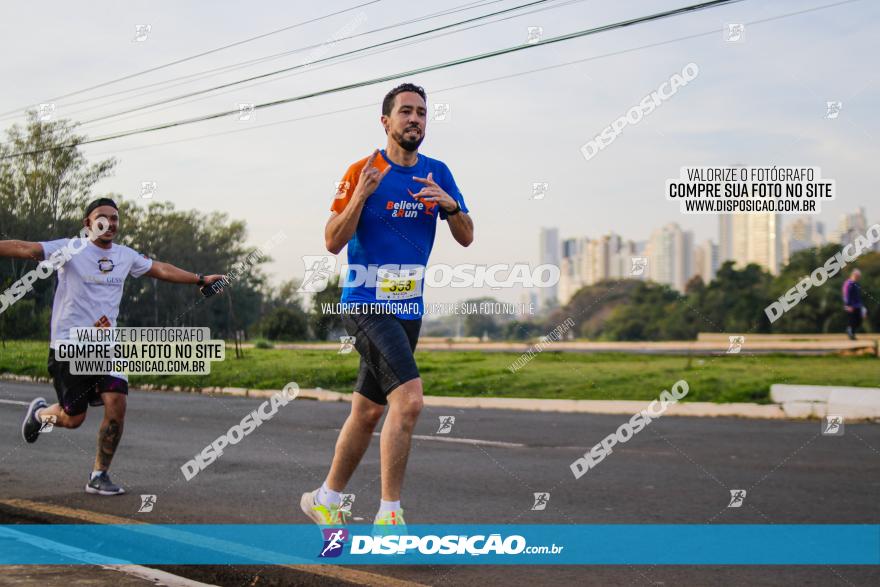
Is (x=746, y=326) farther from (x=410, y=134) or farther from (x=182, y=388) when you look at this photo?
(x=410, y=134)

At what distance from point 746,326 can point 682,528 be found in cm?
3185

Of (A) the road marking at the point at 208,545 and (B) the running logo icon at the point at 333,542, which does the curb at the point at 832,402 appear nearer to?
(B) the running logo icon at the point at 333,542

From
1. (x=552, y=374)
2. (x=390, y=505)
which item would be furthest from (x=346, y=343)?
(x=552, y=374)

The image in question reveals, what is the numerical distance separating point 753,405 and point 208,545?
10135 mm

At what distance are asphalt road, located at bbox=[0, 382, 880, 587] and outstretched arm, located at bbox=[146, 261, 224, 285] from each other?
56.0 inches

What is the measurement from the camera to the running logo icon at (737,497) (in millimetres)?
6520

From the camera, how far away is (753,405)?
13484 millimetres

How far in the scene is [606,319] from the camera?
46.8m

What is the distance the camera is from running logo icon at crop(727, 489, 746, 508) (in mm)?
6520

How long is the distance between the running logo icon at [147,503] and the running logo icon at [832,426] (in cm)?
758

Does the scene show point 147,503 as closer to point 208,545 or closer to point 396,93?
point 208,545

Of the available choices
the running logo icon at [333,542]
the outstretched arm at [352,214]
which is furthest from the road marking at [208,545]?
the outstretched arm at [352,214]

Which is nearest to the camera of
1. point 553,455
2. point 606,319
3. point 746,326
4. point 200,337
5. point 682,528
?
point 682,528

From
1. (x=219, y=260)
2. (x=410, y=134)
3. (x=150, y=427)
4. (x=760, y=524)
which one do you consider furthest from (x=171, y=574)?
(x=219, y=260)
